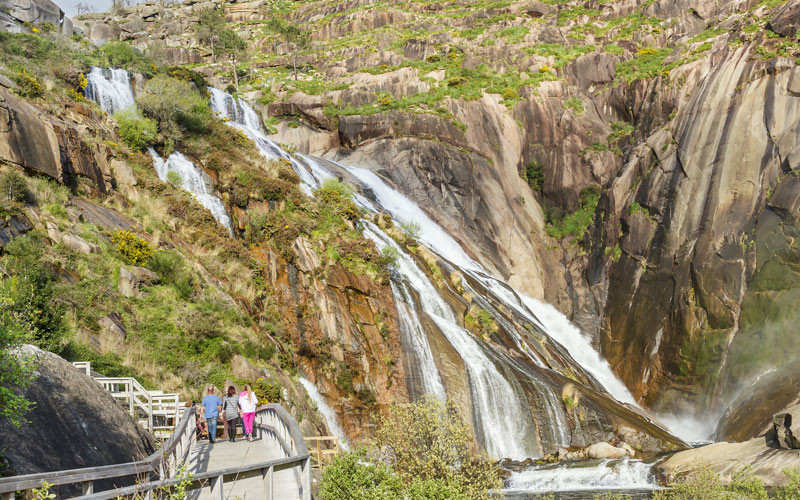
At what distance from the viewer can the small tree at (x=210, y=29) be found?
85.4m

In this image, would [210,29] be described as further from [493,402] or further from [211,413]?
[211,413]

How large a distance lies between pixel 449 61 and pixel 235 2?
73.0 m

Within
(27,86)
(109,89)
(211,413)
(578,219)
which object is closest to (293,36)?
(109,89)

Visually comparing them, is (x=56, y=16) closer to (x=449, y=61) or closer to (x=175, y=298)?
(x=449, y=61)

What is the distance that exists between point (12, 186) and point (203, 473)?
54.5ft

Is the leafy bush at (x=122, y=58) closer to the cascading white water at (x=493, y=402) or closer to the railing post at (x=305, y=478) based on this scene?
the cascading white water at (x=493, y=402)

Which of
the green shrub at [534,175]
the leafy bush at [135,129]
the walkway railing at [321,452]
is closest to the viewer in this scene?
the walkway railing at [321,452]

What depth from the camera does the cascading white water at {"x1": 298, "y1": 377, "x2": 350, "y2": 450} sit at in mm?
21578

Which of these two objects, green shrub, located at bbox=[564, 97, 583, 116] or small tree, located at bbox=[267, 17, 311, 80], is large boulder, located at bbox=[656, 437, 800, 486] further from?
small tree, located at bbox=[267, 17, 311, 80]

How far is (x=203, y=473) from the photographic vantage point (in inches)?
261

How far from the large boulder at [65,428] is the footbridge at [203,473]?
1.69 ft

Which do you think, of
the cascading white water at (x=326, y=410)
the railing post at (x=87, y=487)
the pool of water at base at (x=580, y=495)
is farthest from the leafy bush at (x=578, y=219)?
the railing post at (x=87, y=487)

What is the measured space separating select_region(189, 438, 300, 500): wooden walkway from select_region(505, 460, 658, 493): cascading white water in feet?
35.7

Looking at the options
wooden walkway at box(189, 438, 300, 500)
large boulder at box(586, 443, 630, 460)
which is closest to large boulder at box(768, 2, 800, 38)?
large boulder at box(586, 443, 630, 460)
